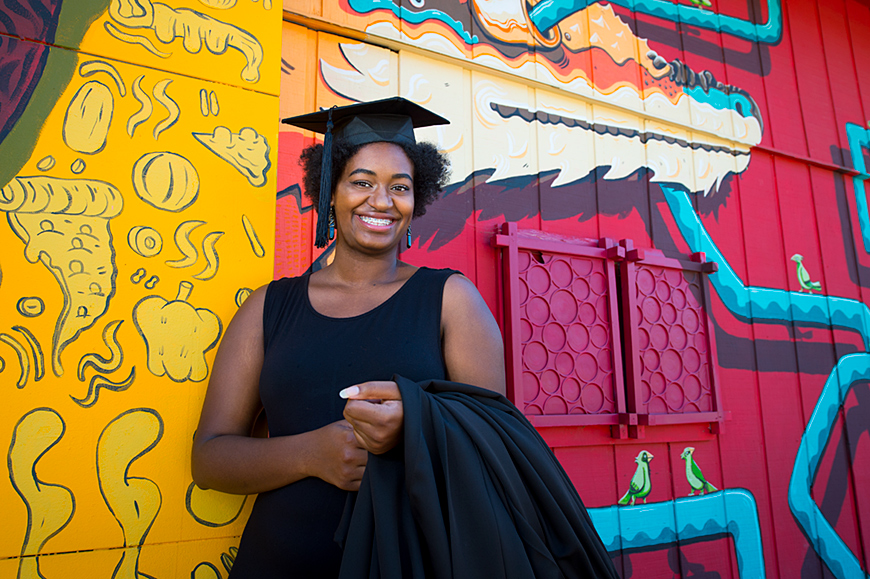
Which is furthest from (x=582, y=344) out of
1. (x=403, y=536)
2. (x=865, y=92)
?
(x=865, y=92)

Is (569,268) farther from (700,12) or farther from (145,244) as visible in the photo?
(700,12)

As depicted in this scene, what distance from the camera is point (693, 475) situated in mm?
2346

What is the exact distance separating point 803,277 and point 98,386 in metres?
3.22

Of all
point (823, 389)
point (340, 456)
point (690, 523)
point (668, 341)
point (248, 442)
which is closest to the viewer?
point (340, 456)

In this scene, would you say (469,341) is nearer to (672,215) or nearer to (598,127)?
(598,127)

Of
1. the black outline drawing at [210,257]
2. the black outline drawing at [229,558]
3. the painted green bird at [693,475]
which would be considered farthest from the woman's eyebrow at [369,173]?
the painted green bird at [693,475]

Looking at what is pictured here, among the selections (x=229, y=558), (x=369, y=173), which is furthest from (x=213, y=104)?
(x=229, y=558)

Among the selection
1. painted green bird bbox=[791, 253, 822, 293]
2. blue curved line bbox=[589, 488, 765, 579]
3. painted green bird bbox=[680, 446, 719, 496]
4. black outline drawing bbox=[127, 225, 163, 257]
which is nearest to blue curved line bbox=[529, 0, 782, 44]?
painted green bird bbox=[791, 253, 822, 293]

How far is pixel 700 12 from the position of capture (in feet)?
9.46

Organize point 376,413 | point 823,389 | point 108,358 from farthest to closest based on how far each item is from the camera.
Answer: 1. point 823,389
2. point 108,358
3. point 376,413

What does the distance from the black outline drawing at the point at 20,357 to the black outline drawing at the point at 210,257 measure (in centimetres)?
43

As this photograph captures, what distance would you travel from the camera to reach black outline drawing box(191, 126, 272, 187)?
154 centimetres

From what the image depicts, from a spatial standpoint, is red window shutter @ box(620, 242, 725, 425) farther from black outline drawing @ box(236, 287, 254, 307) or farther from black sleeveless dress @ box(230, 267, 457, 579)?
black outline drawing @ box(236, 287, 254, 307)

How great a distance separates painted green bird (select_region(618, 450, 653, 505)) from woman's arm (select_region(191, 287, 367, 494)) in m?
1.51
